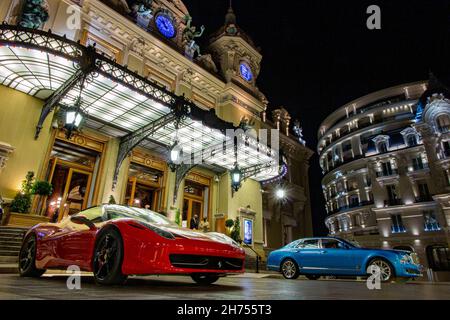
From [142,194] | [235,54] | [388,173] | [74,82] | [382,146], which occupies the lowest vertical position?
[142,194]

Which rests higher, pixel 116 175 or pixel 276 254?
pixel 116 175

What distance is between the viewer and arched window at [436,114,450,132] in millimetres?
34372

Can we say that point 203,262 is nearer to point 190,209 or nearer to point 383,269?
point 383,269

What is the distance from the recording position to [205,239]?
15.0 feet

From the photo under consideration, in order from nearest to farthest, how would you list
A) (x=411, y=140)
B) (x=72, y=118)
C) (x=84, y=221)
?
(x=84, y=221), (x=72, y=118), (x=411, y=140)

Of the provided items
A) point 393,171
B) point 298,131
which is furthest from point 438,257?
point 298,131

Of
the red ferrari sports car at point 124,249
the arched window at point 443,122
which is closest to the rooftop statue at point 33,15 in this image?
the red ferrari sports car at point 124,249

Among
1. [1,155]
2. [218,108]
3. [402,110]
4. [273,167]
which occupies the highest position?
[402,110]

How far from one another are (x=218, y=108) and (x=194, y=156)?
6.20 metres

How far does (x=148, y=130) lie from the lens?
15172 millimetres

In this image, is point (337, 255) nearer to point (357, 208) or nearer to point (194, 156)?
point (194, 156)

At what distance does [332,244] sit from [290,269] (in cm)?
176

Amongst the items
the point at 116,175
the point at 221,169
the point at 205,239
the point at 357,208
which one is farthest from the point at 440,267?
the point at 205,239

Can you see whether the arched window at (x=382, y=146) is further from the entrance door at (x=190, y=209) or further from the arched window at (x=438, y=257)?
the entrance door at (x=190, y=209)
